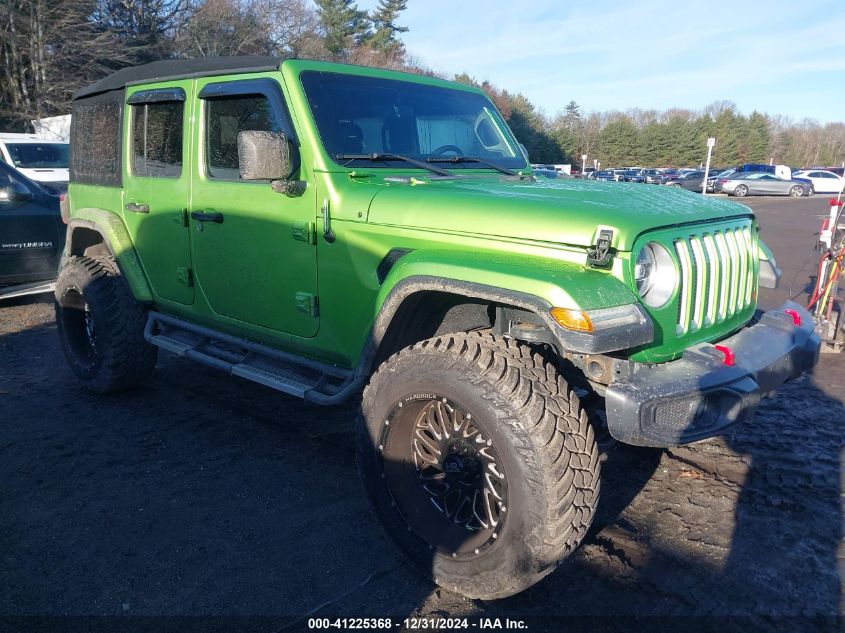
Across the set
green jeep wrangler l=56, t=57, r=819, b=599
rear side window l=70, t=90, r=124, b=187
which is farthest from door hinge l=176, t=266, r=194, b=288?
rear side window l=70, t=90, r=124, b=187

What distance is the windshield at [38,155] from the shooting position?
573 inches

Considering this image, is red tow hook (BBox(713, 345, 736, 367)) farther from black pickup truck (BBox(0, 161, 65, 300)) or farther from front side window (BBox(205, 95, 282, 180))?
black pickup truck (BBox(0, 161, 65, 300))

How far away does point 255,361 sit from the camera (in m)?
3.95

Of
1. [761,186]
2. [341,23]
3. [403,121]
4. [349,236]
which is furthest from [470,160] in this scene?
[341,23]

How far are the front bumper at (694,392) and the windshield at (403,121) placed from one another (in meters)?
1.70

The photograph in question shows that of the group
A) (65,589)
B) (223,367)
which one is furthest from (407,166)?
(65,589)

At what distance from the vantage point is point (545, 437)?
245cm

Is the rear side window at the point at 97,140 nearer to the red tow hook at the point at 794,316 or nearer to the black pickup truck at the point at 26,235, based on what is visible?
the black pickup truck at the point at 26,235

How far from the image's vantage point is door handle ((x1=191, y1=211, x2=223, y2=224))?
3854 mm

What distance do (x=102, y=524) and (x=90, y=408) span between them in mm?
1779

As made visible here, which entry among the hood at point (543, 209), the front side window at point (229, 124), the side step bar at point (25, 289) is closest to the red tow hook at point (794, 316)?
the hood at point (543, 209)

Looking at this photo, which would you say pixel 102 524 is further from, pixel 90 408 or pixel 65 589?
pixel 90 408

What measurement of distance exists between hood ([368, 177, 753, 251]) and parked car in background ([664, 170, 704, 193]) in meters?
31.8

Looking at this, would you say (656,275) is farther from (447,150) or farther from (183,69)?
(183,69)
